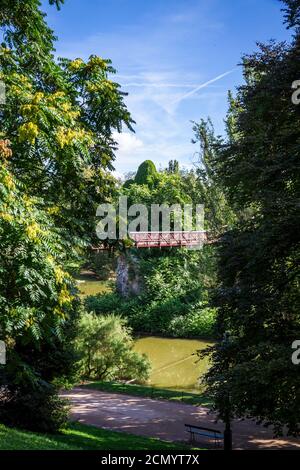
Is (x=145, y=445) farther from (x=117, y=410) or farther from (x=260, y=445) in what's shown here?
(x=117, y=410)

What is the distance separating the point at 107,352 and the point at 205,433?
918 centimetres

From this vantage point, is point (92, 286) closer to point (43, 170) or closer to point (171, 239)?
point (171, 239)

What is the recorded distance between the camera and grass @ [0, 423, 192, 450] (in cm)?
938

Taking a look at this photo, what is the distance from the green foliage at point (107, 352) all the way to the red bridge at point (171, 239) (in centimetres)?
1191

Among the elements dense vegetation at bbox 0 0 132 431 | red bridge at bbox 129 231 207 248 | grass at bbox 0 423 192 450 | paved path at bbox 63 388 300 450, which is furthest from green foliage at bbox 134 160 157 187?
dense vegetation at bbox 0 0 132 431

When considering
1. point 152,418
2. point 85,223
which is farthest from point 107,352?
point 85,223

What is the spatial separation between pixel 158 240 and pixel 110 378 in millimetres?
14667

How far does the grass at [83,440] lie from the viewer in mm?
9383

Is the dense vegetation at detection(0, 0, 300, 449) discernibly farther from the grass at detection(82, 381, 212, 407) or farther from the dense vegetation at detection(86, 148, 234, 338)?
the dense vegetation at detection(86, 148, 234, 338)

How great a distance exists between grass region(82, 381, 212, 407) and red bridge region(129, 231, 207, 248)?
1410 cm

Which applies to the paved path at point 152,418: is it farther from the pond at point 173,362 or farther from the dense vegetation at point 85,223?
the pond at point 173,362

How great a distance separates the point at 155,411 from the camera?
16953 mm

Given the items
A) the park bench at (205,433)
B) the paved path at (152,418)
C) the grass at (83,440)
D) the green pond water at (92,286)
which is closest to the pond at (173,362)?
the paved path at (152,418)
